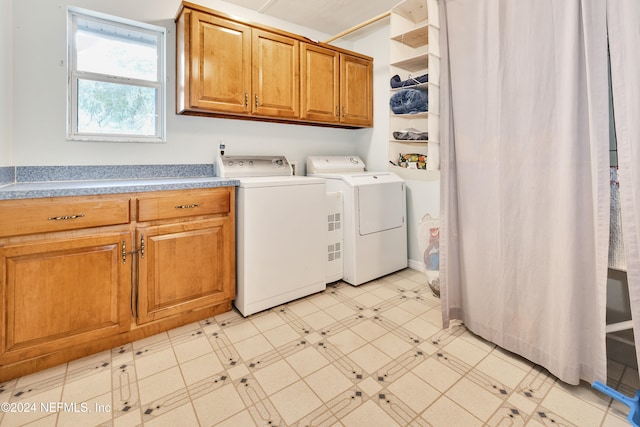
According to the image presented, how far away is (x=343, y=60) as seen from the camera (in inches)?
128

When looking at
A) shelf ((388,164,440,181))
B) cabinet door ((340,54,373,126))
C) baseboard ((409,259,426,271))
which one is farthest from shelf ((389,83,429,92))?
baseboard ((409,259,426,271))

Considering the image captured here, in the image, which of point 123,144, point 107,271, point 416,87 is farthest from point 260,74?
point 107,271

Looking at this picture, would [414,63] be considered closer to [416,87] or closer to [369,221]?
[416,87]

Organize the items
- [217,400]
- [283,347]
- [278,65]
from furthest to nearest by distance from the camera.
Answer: [278,65], [283,347], [217,400]

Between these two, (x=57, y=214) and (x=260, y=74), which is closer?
(x=57, y=214)

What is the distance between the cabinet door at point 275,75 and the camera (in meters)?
2.65

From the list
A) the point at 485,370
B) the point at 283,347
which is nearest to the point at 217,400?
the point at 283,347

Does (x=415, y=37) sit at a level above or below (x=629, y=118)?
above

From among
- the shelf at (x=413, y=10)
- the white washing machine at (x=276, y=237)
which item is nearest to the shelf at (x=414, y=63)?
the shelf at (x=413, y=10)

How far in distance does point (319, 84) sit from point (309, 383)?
8.42 feet

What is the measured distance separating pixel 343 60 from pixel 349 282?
2.24 meters

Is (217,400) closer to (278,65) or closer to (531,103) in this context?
(531,103)

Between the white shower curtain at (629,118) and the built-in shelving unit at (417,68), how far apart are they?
86 cm

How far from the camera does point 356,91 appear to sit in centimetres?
338
